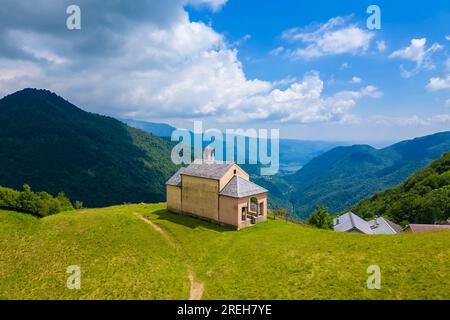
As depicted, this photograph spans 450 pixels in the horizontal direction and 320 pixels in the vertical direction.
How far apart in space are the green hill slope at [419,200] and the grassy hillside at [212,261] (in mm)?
80726

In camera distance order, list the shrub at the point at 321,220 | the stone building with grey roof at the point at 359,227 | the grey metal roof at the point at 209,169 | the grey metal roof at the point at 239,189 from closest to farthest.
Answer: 1. the grey metal roof at the point at 239,189
2. the grey metal roof at the point at 209,169
3. the shrub at the point at 321,220
4. the stone building with grey roof at the point at 359,227

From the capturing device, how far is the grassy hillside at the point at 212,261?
23.5 m

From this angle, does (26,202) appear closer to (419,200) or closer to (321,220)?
(321,220)

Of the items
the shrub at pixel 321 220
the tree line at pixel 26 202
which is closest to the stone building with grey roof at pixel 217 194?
the tree line at pixel 26 202

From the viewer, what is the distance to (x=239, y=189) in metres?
39.8

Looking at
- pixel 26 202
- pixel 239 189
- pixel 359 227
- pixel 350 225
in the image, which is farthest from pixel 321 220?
pixel 26 202

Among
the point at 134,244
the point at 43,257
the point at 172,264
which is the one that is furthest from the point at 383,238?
the point at 43,257

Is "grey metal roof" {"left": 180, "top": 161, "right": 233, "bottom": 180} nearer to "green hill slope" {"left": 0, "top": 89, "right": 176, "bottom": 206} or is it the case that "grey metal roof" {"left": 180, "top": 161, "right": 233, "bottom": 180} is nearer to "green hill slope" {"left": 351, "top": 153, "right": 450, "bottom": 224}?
"green hill slope" {"left": 351, "top": 153, "right": 450, "bottom": 224}

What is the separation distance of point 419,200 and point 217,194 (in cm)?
9557

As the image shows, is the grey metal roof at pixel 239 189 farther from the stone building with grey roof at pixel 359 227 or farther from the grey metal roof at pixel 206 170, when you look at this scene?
the stone building with grey roof at pixel 359 227

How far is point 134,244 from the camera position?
34.0 meters

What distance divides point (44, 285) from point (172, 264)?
1109 centimetres

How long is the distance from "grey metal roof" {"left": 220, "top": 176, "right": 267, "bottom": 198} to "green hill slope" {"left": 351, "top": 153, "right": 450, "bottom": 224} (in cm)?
8041
